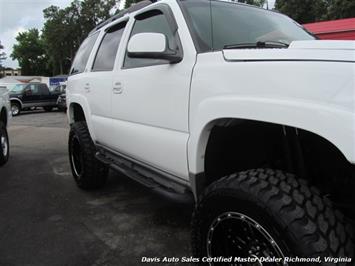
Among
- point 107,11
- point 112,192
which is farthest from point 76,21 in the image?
point 112,192

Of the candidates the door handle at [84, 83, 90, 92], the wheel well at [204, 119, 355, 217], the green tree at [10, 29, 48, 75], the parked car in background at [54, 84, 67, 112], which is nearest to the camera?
the wheel well at [204, 119, 355, 217]

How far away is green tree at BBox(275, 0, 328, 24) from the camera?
2878 cm

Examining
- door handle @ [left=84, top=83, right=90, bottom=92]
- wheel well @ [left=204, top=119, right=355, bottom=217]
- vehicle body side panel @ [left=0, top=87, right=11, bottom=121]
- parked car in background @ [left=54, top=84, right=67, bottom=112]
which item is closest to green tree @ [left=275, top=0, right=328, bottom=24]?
parked car in background @ [left=54, top=84, right=67, bottom=112]

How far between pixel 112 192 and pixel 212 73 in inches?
118

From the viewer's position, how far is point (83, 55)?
5262 mm

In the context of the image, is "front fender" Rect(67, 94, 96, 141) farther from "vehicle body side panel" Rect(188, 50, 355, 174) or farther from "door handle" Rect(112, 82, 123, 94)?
"vehicle body side panel" Rect(188, 50, 355, 174)

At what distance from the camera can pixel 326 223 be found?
5.80 feet

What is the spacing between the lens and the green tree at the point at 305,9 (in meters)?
28.8

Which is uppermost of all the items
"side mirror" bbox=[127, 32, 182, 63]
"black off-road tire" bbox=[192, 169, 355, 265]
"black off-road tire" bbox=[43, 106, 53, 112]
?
"side mirror" bbox=[127, 32, 182, 63]

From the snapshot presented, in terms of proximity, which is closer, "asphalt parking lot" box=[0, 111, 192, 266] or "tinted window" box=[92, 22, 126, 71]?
"asphalt parking lot" box=[0, 111, 192, 266]

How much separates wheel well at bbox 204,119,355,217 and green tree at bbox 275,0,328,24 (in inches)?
1125

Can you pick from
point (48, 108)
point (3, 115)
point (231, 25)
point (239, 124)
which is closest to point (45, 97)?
point (48, 108)

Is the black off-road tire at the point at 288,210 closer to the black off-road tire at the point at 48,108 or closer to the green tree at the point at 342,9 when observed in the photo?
the black off-road tire at the point at 48,108

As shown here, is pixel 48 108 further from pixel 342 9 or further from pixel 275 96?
pixel 275 96
